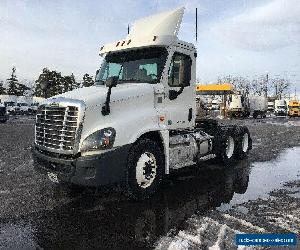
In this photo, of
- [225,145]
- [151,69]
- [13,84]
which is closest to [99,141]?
[151,69]

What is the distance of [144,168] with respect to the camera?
721cm

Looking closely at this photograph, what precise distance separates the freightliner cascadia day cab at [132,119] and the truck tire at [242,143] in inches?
106

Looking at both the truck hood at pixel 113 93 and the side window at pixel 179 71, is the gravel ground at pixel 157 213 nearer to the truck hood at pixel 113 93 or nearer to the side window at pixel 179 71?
the truck hood at pixel 113 93

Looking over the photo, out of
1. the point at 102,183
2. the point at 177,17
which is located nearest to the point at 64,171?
the point at 102,183

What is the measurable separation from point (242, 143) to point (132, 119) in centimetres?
637

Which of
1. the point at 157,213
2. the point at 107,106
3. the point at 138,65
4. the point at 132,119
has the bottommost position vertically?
the point at 157,213

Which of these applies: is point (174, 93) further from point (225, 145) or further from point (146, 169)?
point (225, 145)

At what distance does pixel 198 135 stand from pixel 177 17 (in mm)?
3060

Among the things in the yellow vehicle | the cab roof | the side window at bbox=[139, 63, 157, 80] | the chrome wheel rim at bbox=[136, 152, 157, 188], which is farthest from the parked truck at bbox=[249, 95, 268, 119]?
the chrome wheel rim at bbox=[136, 152, 157, 188]

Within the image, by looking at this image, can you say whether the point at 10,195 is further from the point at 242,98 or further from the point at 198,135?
the point at 242,98

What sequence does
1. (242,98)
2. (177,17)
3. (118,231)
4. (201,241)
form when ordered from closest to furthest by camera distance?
(201,241) → (118,231) → (177,17) → (242,98)

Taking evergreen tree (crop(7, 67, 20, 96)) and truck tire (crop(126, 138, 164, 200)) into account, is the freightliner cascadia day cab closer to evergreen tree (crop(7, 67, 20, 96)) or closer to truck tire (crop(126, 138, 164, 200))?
truck tire (crop(126, 138, 164, 200))

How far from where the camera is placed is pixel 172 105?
322 inches

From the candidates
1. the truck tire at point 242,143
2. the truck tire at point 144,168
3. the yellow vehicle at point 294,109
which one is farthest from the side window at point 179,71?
the yellow vehicle at point 294,109
